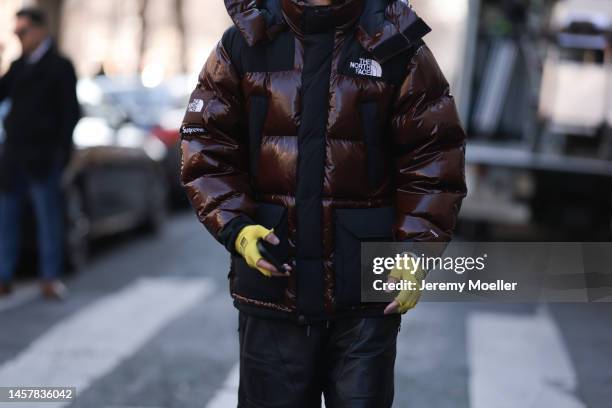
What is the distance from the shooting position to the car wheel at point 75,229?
29.7ft

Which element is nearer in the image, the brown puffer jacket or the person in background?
the brown puffer jacket

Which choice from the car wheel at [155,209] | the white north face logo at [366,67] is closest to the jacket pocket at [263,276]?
the white north face logo at [366,67]

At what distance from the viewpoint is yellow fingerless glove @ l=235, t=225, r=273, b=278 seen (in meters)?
3.22

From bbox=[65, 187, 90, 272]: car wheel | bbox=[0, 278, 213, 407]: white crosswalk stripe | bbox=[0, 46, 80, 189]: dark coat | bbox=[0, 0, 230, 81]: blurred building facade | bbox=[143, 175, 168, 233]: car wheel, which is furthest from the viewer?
bbox=[0, 0, 230, 81]: blurred building facade

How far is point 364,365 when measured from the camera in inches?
130

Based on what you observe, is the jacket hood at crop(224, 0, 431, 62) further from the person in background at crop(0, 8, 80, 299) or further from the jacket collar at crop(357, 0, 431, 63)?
the person in background at crop(0, 8, 80, 299)

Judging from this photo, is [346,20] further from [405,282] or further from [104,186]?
[104,186]

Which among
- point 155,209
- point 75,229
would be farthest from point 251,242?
point 155,209

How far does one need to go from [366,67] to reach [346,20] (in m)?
0.15

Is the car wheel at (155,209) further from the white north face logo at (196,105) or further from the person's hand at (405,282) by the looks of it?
the person's hand at (405,282)

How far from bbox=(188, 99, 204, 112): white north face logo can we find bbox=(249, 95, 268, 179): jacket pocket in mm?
157

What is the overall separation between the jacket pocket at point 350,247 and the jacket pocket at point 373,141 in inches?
4.1

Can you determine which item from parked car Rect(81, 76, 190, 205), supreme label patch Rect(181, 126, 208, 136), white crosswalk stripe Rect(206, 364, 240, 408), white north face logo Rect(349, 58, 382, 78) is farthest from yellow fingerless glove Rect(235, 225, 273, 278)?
parked car Rect(81, 76, 190, 205)

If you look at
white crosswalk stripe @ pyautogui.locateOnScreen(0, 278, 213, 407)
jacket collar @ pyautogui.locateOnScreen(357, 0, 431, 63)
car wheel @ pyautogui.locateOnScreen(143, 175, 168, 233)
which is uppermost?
jacket collar @ pyautogui.locateOnScreen(357, 0, 431, 63)
